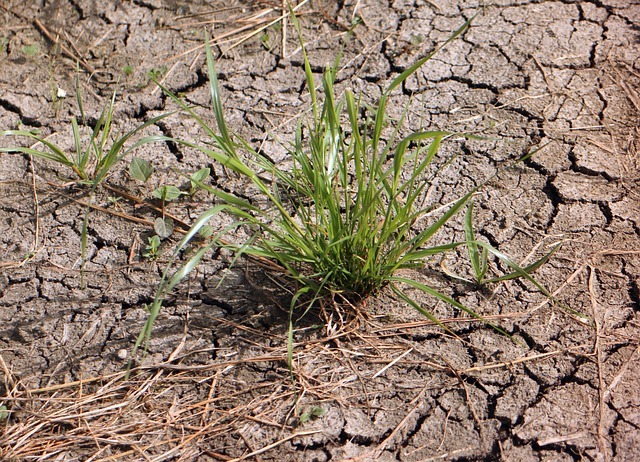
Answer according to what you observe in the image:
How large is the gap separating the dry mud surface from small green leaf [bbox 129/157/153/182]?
63mm

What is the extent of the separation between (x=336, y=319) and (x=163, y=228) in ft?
2.24

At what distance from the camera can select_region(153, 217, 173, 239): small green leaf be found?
2238 millimetres

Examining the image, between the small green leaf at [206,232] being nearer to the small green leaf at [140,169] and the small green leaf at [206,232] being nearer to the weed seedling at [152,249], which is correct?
the weed seedling at [152,249]

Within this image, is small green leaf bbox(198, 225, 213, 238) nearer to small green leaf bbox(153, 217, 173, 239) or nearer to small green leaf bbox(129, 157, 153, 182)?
small green leaf bbox(153, 217, 173, 239)

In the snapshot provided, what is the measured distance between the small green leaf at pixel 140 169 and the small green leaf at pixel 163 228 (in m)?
0.20

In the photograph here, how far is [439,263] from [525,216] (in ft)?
1.22

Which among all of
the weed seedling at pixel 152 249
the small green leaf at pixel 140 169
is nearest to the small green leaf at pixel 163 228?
the weed seedling at pixel 152 249

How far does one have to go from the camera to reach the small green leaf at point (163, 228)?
7.34 feet

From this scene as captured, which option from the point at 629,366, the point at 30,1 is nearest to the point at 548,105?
the point at 629,366

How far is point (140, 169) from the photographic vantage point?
237 centimetres

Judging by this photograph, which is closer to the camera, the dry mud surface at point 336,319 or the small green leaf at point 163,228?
the dry mud surface at point 336,319

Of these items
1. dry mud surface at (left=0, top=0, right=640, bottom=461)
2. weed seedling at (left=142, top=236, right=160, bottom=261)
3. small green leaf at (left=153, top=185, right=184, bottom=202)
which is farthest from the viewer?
small green leaf at (left=153, top=185, right=184, bottom=202)

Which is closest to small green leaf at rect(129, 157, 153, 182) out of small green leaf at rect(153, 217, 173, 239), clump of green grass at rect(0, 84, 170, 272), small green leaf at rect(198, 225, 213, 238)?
clump of green grass at rect(0, 84, 170, 272)

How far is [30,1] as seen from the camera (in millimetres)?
3051
